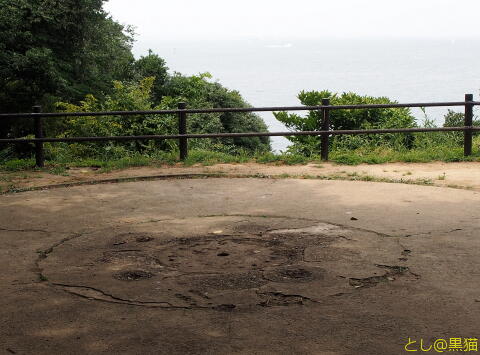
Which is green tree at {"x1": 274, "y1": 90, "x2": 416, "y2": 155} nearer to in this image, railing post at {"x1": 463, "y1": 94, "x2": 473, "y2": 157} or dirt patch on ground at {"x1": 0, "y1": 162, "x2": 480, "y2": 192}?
railing post at {"x1": 463, "y1": 94, "x2": 473, "y2": 157}

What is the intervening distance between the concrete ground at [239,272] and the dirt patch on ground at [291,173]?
123cm

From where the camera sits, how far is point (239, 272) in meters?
5.62

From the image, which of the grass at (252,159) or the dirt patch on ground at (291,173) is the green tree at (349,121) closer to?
the grass at (252,159)

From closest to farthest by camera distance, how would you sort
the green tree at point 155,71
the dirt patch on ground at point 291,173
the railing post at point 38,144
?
1. the dirt patch on ground at point 291,173
2. the railing post at point 38,144
3. the green tree at point 155,71

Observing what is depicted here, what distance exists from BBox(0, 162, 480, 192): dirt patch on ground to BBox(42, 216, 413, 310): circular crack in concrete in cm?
342

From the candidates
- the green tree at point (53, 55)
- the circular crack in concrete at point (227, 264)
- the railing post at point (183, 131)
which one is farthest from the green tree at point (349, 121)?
the green tree at point (53, 55)

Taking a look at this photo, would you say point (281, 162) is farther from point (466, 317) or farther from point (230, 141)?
point (230, 141)

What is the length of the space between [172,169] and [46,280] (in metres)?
6.02

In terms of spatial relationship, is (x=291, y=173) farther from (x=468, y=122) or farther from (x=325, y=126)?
(x=468, y=122)

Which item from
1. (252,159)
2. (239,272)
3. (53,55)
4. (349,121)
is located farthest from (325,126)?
(53,55)

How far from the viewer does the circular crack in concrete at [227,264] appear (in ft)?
16.8

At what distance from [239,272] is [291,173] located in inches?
214

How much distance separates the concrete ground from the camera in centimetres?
434

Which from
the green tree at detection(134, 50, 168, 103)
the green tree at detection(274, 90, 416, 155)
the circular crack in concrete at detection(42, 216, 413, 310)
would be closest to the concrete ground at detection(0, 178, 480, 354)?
the circular crack in concrete at detection(42, 216, 413, 310)
